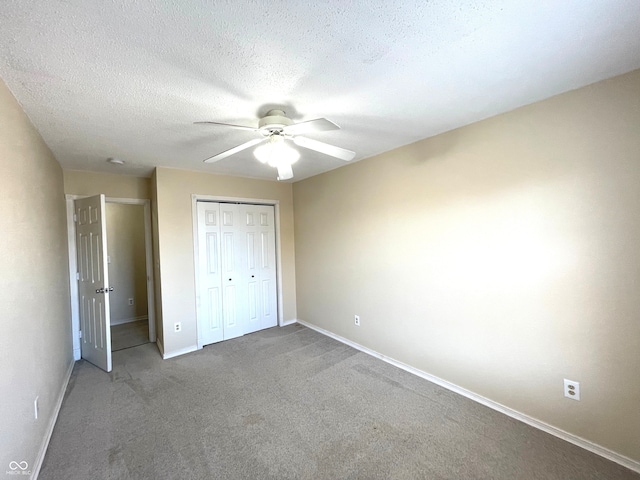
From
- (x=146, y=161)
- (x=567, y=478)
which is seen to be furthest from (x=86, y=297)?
(x=567, y=478)

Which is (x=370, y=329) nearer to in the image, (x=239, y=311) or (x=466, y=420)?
(x=466, y=420)

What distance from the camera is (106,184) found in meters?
3.47

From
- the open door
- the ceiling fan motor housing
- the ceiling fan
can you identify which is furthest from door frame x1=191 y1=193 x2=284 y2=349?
the ceiling fan motor housing

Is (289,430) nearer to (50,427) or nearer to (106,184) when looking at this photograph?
(50,427)

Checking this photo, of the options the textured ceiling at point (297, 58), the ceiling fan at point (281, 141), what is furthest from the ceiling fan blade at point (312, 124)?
the textured ceiling at point (297, 58)

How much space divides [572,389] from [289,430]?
198 cm

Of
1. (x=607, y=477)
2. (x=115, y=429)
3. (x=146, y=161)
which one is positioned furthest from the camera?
(x=146, y=161)

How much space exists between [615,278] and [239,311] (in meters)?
3.88

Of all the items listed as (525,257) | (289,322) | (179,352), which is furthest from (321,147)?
(289,322)

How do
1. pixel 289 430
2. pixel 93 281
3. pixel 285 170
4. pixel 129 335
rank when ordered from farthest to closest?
pixel 129 335
pixel 93 281
pixel 289 430
pixel 285 170

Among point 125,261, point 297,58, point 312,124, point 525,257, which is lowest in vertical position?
point 125,261

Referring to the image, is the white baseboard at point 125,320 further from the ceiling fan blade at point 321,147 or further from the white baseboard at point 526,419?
the ceiling fan blade at point 321,147

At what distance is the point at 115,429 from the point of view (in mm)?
2090

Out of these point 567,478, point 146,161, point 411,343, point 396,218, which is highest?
point 146,161
